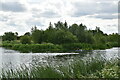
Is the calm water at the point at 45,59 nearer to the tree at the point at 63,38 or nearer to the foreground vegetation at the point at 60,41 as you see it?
the foreground vegetation at the point at 60,41

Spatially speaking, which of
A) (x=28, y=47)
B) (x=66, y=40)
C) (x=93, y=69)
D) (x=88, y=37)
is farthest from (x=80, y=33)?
(x=93, y=69)

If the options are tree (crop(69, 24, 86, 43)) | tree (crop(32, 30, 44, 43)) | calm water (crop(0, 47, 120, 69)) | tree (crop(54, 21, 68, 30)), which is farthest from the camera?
tree (crop(54, 21, 68, 30))

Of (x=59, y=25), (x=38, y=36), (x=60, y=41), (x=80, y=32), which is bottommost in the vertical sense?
(x=60, y=41)

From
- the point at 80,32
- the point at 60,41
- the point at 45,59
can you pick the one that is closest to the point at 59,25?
the point at 80,32

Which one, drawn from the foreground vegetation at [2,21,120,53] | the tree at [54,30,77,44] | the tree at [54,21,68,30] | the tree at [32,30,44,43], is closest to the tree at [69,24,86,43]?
the foreground vegetation at [2,21,120,53]

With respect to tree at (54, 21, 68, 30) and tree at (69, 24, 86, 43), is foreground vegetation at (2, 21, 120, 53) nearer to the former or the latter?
tree at (69, 24, 86, 43)

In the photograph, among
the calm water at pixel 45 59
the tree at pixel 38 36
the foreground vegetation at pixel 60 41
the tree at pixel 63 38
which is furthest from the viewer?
the tree at pixel 38 36

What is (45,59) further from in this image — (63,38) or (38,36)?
(38,36)

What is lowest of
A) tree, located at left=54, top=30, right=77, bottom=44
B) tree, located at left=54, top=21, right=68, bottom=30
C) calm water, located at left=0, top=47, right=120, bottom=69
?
calm water, located at left=0, top=47, right=120, bottom=69

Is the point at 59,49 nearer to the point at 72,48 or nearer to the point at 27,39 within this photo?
the point at 72,48

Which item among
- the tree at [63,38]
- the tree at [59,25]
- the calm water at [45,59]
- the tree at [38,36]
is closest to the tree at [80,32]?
the tree at [59,25]

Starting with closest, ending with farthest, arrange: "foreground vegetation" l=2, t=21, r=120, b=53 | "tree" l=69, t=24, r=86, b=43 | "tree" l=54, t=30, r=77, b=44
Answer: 1. "foreground vegetation" l=2, t=21, r=120, b=53
2. "tree" l=54, t=30, r=77, b=44
3. "tree" l=69, t=24, r=86, b=43

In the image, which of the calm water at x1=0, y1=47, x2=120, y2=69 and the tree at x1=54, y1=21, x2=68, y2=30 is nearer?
the calm water at x1=0, y1=47, x2=120, y2=69

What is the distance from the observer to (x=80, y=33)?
44.5 meters
